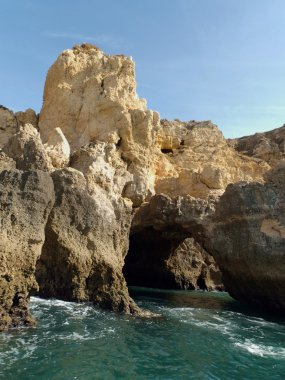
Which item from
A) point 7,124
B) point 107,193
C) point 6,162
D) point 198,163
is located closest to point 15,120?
point 7,124

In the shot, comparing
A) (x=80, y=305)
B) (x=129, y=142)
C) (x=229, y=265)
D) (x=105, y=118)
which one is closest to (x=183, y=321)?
(x=80, y=305)

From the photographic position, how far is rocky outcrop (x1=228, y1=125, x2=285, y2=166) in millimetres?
45750

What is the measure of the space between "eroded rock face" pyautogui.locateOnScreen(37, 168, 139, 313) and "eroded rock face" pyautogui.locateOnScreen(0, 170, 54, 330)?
3.39 metres

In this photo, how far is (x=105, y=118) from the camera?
2870cm

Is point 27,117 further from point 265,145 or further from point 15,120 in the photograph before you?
point 265,145

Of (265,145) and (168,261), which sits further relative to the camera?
(265,145)

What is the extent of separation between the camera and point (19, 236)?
49.7 ft

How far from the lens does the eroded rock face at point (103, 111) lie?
28188mm

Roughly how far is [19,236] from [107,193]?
8113mm

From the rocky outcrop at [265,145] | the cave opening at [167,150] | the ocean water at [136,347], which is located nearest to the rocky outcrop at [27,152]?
the ocean water at [136,347]

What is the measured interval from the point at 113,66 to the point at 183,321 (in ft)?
64.3

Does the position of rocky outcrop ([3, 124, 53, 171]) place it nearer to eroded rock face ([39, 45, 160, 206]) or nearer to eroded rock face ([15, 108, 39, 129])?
eroded rock face ([39, 45, 160, 206])

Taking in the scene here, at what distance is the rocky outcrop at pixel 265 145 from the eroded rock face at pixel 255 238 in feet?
66.5

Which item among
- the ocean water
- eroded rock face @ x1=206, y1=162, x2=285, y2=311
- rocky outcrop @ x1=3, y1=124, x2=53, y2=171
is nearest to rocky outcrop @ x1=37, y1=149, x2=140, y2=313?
the ocean water
